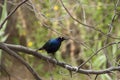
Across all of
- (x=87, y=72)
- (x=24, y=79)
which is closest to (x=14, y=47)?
(x=87, y=72)

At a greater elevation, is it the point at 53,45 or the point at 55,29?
the point at 53,45

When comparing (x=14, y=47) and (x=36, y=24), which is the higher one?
(x=14, y=47)

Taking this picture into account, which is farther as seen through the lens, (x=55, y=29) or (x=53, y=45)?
(x=55, y=29)

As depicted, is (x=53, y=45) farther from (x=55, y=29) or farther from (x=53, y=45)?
(x=55, y=29)

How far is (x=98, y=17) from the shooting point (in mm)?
7332

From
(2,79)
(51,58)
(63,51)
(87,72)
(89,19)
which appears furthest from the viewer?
(63,51)

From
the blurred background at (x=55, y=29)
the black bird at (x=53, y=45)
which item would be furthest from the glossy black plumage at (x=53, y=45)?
the blurred background at (x=55, y=29)

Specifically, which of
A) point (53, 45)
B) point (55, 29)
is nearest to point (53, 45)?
point (53, 45)

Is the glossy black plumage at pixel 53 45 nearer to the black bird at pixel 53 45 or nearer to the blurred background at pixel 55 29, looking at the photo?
the black bird at pixel 53 45

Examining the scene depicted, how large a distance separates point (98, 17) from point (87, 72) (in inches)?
135

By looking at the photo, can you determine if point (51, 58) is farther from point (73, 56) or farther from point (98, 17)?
point (73, 56)

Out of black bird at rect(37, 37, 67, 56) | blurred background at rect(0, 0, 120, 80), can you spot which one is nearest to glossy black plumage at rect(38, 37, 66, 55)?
black bird at rect(37, 37, 67, 56)

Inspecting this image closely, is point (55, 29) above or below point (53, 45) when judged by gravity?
below

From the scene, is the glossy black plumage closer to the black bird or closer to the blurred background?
the black bird
